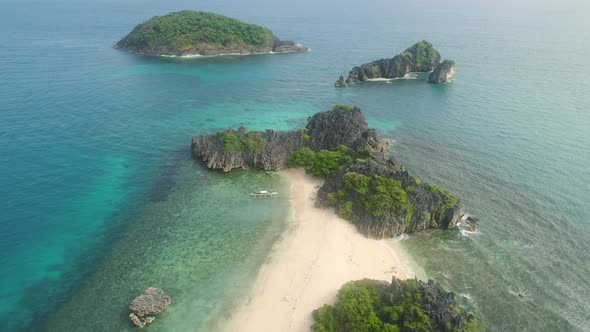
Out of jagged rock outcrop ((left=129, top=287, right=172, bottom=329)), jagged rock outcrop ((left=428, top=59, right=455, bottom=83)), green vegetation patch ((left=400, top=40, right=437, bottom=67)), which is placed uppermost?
green vegetation patch ((left=400, top=40, right=437, bottom=67))


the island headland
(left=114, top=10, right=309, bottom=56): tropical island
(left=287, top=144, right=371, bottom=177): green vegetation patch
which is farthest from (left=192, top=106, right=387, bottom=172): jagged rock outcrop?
(left=114, top=10, right=309, bottom=56): tropical island

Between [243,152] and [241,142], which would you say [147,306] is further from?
[241,142]

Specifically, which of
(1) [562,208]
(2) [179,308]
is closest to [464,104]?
(1) [562,208]

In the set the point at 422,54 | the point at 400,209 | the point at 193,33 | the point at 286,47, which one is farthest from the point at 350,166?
the point at 193,33

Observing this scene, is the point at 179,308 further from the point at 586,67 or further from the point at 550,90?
the point at 586,67

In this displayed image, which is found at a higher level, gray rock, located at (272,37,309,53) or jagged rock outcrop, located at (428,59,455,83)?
gray rock, located at (272,37,309,53)

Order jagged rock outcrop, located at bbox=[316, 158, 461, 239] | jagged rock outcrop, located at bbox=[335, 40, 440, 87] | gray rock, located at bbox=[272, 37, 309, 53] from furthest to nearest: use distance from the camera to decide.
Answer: gray rock, located at bbox=[272, 37, 309, 53] → jagged rock outcrop, located at bbox=[335, 40, 440, 87] → jagged rock outcrop, located at bbox=[316, 158, 461, 239]

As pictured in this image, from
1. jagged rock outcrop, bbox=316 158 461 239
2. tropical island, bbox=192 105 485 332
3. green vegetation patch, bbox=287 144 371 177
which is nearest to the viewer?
tropical island, bbox=192 105 485 332

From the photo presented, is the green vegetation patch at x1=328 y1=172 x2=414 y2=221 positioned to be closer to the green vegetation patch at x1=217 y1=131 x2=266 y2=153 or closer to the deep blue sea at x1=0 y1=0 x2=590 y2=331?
the deep blue sea at x1=0 y1=0 x2=590 y2=331
